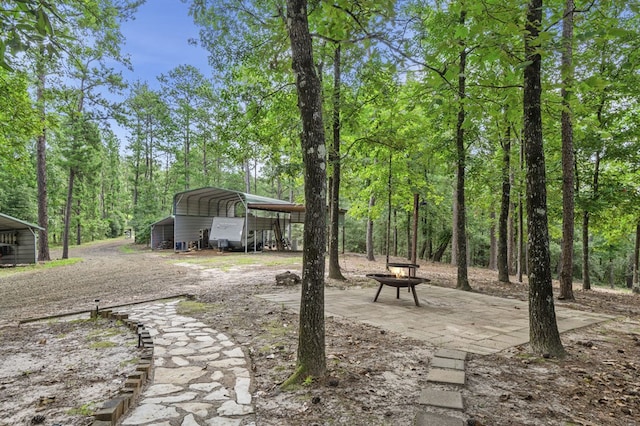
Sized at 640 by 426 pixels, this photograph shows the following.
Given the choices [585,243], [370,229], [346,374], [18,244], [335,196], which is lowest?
[346,374]

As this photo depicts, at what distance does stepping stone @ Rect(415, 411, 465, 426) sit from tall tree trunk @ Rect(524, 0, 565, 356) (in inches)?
77.4

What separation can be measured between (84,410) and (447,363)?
2851 mm

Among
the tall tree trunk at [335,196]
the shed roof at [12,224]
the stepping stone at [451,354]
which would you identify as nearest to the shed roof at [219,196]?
the shed roof at [12,224]

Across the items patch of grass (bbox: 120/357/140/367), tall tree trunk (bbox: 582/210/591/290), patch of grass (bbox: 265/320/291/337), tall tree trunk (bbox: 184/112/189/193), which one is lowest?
patch of grass (bbox: 120/357/140/367)

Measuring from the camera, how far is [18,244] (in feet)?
50.5

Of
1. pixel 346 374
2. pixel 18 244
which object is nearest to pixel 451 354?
pixel 346 374

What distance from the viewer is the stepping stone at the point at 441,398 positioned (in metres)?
2.45

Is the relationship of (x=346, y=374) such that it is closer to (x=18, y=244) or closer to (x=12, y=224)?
(x=12, y=224)

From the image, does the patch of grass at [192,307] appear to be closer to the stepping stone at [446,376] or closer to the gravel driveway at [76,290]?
the gravel driveway at [76,290]

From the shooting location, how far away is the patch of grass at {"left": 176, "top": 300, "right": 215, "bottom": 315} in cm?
544

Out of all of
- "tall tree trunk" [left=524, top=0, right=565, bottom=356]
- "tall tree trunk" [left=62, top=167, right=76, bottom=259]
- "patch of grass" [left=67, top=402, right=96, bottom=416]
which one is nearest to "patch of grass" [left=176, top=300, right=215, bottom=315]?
"patch of grass" [left=67, top=402, right=96, bottom=416]

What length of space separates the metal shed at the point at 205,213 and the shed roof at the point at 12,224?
747cm

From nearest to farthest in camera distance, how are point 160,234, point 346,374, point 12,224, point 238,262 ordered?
point 346,374 → point 238,262 → point 12,224 → point 160,234

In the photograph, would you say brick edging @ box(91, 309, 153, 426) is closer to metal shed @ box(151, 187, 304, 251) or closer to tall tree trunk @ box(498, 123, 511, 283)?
tall tree trunk @ box(498, 123, 511, 283)
